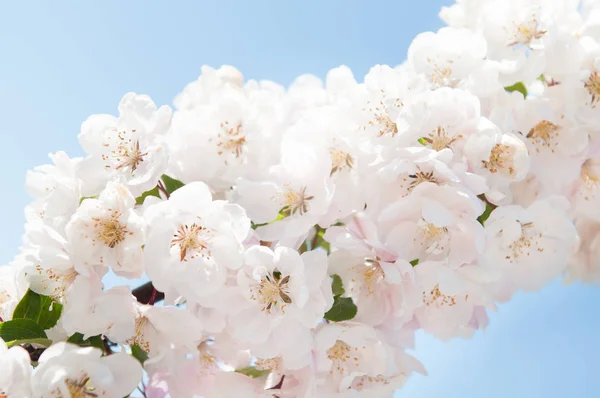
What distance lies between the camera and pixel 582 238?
2.33m

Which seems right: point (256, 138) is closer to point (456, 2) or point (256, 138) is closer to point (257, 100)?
point (257, 100)

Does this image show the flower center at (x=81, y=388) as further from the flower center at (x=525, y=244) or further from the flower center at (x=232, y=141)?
the flower center at (x=525, y=244)

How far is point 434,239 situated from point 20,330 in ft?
3.04

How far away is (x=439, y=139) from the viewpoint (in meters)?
1.45

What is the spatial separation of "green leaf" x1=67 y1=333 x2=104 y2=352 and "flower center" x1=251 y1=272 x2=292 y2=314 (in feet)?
1.18

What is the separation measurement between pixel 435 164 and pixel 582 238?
128 cm

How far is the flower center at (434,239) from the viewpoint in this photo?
140cm

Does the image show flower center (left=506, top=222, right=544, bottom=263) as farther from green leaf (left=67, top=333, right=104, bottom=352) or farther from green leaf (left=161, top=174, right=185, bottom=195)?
green leaf (left=67, top=333, right=104, bottom=352)

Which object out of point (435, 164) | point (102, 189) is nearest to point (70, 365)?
point (102, 189)

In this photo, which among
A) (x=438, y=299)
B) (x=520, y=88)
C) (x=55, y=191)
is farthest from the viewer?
(x=520, y=88)

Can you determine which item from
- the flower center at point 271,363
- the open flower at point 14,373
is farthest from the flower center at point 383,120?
the open flower at point 14,373

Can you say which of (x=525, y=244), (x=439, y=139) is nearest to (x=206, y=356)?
(x=439, y=139)

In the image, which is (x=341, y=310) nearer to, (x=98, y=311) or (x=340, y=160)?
(x=340, y=160)

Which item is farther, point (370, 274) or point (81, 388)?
point (370, 274)
